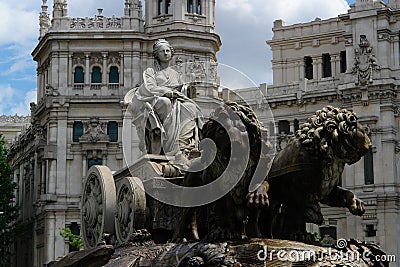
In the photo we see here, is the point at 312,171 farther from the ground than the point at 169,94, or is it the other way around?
the point at 169,94

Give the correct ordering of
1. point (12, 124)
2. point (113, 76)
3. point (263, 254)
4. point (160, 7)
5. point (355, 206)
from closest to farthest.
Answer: point (263, 254), point (355, 206), point (113, 76), point (160, 7), point (12, 124)

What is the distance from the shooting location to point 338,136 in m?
9.27

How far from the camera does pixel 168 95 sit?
13.8 meters

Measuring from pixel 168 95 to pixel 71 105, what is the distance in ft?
156

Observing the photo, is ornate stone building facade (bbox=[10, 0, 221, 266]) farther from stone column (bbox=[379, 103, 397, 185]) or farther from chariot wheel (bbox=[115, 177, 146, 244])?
chariot wheel (bbox=[115, 177, 146, 244])

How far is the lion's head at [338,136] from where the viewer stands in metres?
9.27

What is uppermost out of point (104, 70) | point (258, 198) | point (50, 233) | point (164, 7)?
point (164, 7)

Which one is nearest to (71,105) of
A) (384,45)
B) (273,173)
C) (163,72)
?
(384,45)

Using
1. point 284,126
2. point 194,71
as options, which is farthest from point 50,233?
point 194,71

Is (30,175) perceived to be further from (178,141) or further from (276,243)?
(276,243)

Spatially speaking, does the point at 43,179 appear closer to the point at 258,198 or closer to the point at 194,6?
the point at 194,6

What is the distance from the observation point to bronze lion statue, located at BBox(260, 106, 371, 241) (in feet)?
30.5

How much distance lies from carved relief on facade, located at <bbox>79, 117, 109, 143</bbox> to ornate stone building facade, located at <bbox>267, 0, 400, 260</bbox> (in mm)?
12051

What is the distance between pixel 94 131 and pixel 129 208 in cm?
4919
